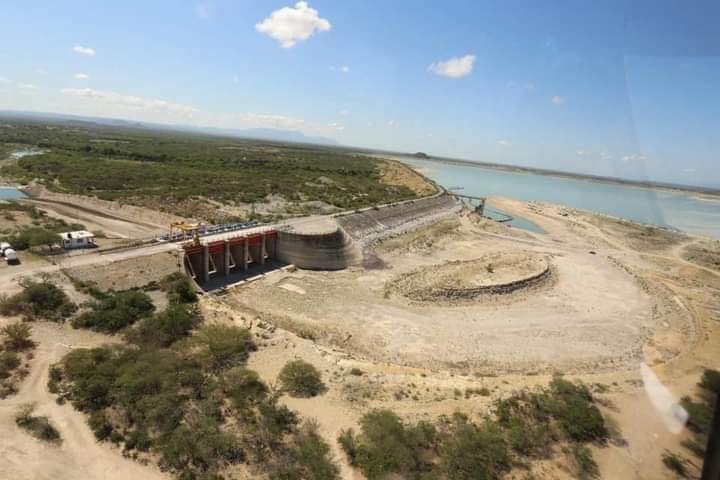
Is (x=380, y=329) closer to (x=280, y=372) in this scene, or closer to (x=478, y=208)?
(x=280, y=372)

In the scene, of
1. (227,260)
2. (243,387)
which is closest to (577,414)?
(243,387)

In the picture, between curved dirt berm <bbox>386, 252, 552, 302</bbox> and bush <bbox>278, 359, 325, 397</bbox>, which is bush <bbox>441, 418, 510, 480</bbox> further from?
curved dirt berm <bbox>386, 252, 552, 302</bbox>

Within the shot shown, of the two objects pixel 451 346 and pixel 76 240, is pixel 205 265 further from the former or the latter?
pixel 451 346

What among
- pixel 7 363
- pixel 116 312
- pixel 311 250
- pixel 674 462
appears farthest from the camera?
pixel 311 250

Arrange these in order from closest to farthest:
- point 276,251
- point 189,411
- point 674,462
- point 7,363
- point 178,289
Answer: point 674,462 < point 189,411 < point 7,363 < point 178,289 < point 276,251

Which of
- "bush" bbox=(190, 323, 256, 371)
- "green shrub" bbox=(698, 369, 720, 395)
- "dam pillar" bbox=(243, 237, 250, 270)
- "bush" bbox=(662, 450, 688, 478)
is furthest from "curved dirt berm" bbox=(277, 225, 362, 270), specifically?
"green shrub" bbox=(698, 369, 720, 395)

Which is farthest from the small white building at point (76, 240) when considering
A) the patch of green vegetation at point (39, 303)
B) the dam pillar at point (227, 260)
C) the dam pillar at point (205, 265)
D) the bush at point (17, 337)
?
the bush at point (17, 337)

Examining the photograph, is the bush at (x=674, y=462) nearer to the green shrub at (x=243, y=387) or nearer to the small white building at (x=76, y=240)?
the green shrub at (x=243, y=387)
